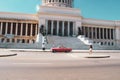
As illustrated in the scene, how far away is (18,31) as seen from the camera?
2313 inches

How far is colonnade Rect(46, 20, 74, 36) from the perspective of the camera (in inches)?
2335

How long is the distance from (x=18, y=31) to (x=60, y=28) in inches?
633

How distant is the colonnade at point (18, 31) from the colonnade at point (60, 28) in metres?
5.13

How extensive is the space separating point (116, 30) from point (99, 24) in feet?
29.6

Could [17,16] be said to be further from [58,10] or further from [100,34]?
[100,34]

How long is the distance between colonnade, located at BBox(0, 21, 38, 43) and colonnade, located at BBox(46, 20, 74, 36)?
513 centimetres

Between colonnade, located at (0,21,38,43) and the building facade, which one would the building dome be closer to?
the building facade

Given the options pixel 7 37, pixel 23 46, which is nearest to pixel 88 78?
pixel 23 46

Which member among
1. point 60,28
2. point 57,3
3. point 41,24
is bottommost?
point 60,28

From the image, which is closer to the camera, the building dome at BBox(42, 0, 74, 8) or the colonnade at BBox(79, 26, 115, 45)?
the colonnade at BBox(79, 26, 115, 45)

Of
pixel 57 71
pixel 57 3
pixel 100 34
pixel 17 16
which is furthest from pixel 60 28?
pixel 57 71

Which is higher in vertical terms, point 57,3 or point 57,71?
point 57,3

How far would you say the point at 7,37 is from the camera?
5416 cm

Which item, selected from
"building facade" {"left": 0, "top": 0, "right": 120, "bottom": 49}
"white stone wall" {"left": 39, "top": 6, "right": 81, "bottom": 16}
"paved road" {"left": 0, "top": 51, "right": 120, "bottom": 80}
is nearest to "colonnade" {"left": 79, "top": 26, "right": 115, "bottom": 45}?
"building facade" {"left": 0, "top": 0, "right": 120, "bottom": 49}
